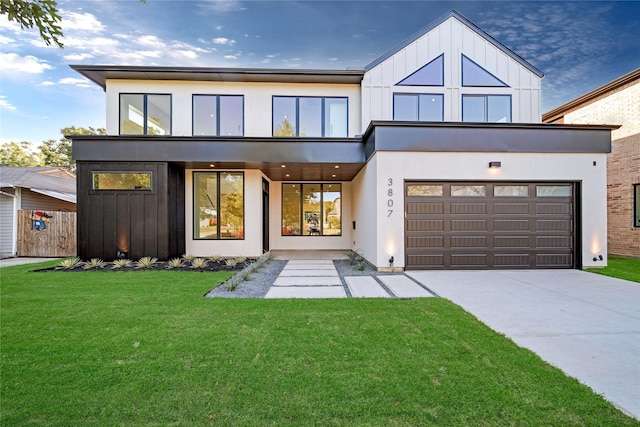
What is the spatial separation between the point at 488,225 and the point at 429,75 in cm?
610

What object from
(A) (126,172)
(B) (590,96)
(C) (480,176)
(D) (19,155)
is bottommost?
(C) (480,176)

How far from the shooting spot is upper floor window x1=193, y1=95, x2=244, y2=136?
414 inches

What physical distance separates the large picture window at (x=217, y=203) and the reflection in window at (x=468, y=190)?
7.32 m

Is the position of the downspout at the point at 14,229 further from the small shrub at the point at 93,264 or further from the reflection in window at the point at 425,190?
the reflection in window at the point at 425,190

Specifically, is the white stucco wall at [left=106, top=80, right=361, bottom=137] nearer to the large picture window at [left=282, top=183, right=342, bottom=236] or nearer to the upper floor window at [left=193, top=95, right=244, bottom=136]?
the upper floor window at [left=193, top=95, right=244, bottom=136]

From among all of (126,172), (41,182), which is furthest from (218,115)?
(41,182)

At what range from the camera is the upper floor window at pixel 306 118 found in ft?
34.9

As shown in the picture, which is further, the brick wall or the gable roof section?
the brick wall

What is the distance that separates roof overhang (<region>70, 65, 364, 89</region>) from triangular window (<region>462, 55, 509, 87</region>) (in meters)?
3.91

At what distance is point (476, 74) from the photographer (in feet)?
34.8

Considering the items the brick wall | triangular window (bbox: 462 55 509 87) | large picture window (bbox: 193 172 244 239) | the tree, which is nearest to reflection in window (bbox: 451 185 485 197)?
triangular window (bbox: 462 55 509 87)

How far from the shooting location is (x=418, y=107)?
10.6 m

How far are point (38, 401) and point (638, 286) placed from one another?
1013 cm

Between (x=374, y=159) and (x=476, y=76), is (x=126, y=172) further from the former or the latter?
(x=476, y=76)
